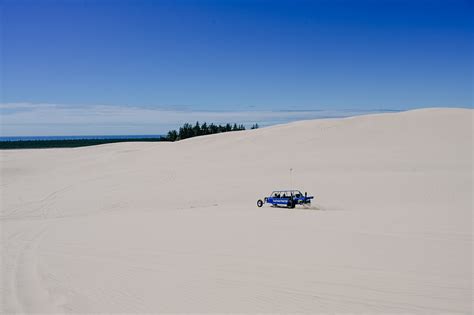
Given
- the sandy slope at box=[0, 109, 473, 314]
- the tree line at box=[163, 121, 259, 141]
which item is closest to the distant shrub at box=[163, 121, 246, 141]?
the tree line at box=[163, 121, 259, 141]

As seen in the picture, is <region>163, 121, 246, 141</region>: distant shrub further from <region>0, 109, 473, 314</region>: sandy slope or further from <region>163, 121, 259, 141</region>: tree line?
<region>0, 109, 473, 314</region>: sandy slope

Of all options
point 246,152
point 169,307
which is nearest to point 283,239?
point 169,307

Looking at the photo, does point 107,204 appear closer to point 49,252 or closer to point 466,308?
point 49,252

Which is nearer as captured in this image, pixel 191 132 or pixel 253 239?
pixel 253 239

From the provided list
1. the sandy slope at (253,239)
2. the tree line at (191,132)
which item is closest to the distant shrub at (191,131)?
the tree line at (191,132)

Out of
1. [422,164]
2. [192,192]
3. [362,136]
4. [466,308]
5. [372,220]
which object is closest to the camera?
[466,308]

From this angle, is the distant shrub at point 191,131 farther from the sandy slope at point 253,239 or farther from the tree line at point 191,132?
the sandy slope at point 253,239

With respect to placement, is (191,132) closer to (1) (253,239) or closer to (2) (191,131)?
(2) (191,131)

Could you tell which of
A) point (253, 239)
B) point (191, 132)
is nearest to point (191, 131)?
point (191, 132)

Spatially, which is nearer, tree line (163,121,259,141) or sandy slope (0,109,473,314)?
sandy slope (0,109,473,314)
